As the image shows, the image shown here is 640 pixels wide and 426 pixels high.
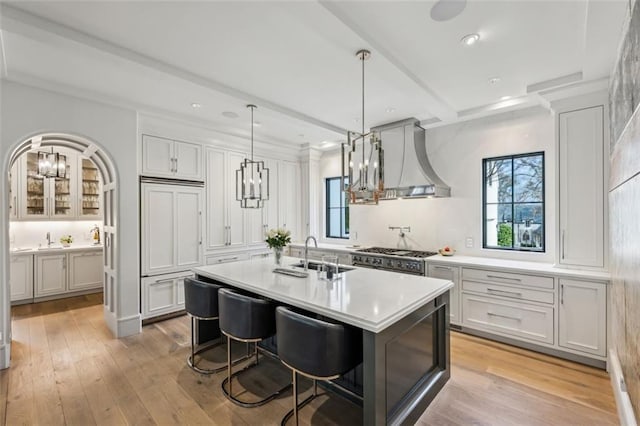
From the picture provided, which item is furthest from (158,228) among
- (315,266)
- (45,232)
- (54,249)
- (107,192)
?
(45,232)

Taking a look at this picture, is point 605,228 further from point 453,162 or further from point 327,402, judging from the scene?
point 327,402

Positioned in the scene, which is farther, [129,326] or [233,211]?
[233,211]

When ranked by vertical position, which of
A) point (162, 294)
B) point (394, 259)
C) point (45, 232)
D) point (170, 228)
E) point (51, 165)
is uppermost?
point (51, 165)

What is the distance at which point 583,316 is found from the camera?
2.76 m

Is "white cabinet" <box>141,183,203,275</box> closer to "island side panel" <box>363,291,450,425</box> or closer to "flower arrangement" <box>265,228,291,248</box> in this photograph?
"flower arrangement" <box>265,228,291,248</box>

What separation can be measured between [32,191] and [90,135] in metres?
3.01

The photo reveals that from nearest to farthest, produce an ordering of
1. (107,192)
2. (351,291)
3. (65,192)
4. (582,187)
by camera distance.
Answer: (351,291) < (582,187) < (107,192) < (65,192)

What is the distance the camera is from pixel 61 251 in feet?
16.4

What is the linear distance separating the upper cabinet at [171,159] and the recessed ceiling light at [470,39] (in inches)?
144

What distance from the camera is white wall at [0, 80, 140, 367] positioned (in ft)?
8.95

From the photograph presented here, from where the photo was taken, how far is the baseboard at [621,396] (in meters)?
1.66

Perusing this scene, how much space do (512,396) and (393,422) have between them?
1.18 meters

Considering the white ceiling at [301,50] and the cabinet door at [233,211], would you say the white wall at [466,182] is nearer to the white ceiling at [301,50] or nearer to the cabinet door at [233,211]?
the white ceiling at [301,50]

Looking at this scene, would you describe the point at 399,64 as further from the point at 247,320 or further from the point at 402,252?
the point at 402,252
